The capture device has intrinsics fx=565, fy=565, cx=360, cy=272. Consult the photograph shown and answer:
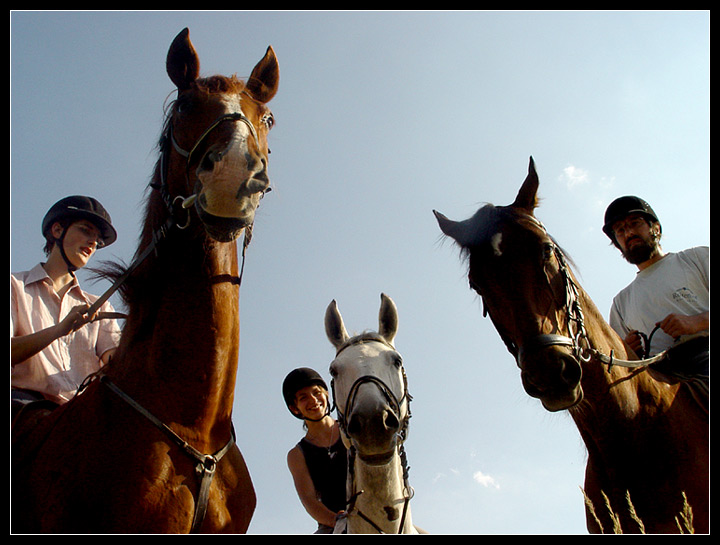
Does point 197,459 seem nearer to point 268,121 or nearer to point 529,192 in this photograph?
point 268,121

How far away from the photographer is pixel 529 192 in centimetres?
528

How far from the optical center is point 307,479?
6.03 metres

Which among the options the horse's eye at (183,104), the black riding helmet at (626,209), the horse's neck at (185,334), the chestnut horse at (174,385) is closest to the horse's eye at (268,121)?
the chestnut horse at (174,385)

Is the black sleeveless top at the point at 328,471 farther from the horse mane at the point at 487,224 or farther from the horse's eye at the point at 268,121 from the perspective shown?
the horse's eye at the point at 268,121

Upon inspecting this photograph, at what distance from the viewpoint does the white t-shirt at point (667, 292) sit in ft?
17.7

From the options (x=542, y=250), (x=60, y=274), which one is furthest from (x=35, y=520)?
(x=542, y=250)

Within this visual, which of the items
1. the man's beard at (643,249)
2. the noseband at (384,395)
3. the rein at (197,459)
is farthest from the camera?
the man's beard at (643,249)

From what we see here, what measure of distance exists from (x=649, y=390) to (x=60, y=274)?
491 cm

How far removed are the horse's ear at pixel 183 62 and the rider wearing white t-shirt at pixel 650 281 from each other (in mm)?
4385

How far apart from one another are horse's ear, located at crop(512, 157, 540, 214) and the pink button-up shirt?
377cm

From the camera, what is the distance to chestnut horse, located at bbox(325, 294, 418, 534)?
15.1 feet

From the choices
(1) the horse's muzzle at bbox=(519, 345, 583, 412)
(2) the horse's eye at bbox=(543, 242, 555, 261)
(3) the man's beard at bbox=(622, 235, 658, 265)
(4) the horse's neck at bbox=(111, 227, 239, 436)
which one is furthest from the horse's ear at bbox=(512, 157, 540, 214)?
(4) the horse's neck at bbox=(111, 227, 239, 436)
